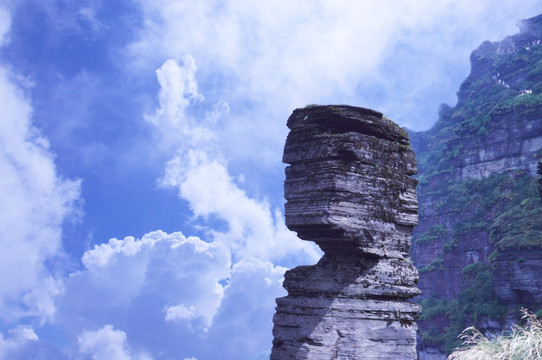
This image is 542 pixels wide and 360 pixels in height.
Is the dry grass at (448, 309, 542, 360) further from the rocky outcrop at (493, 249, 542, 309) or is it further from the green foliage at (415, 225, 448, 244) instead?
the green foliage at (415, 225, 448, 244)

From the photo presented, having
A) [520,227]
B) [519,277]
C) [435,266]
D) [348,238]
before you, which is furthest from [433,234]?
A: [348,238]

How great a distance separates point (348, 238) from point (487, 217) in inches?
2077

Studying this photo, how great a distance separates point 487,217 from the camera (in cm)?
5391

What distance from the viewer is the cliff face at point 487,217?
41281 millimetres

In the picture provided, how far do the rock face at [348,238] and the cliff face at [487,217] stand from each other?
3737cm

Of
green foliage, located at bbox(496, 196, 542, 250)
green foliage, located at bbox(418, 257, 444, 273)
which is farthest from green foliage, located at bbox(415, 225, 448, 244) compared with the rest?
green foliage, located at bbox(496, 196, 542, 250)

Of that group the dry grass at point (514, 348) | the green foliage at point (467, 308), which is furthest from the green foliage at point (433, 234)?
the dry grass at point (514, 348)

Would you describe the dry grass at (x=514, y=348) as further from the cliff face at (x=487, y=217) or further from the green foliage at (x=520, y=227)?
the green foliage at (x=520, y=227)

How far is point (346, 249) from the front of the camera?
7223 mm

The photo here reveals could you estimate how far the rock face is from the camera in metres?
6.88

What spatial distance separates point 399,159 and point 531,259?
37992 mm

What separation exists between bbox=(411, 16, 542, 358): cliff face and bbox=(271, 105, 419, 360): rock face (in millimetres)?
37365

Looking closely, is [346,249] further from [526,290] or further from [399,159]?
[526,290]


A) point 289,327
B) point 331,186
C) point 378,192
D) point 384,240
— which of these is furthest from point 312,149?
point 289,327
